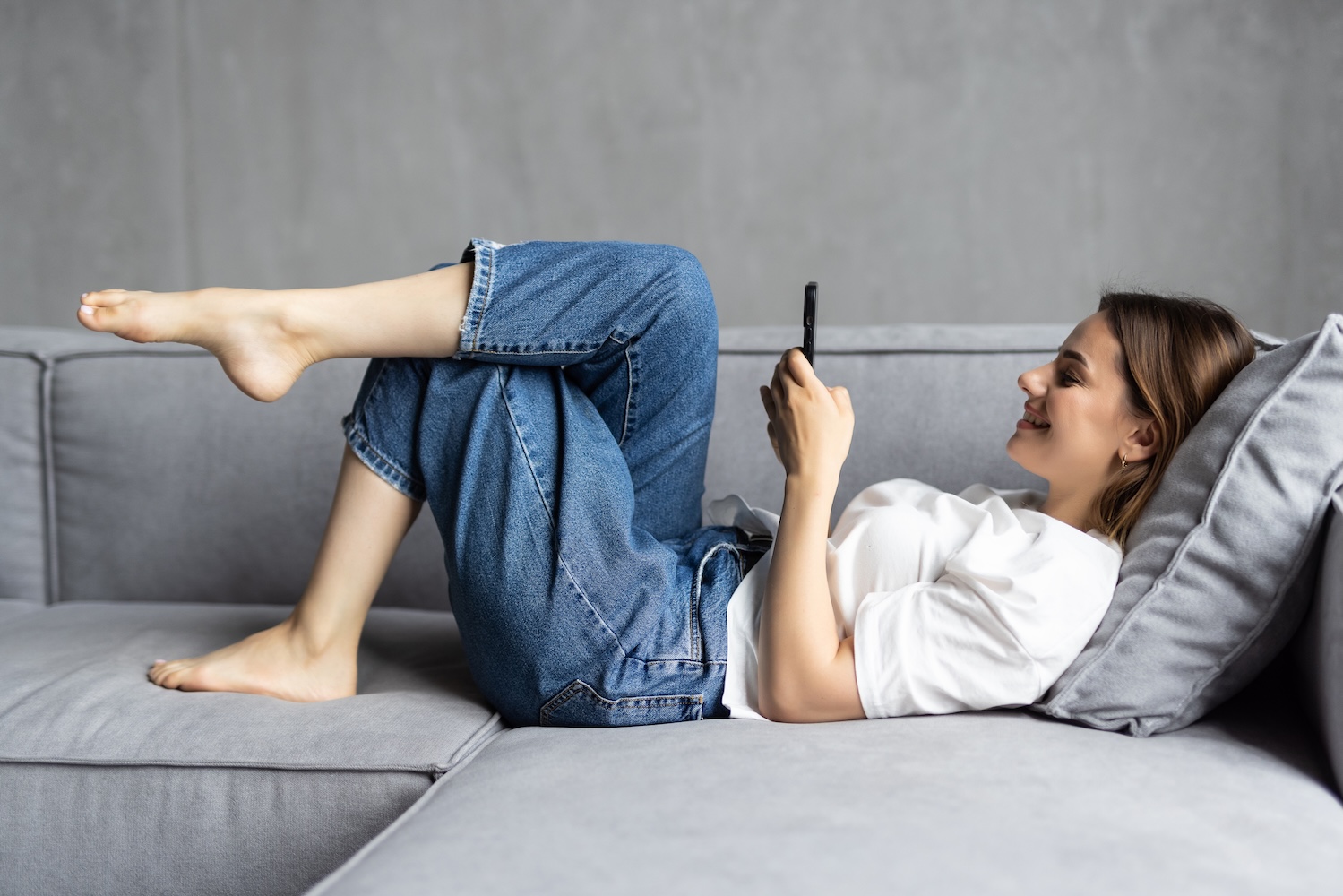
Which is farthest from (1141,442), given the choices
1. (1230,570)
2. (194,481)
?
(194,481)

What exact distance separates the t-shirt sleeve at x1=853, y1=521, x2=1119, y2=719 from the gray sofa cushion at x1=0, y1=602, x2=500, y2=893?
0.43m

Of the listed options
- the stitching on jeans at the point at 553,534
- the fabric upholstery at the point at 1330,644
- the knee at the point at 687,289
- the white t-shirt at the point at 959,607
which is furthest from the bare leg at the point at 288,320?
the fabric upholstery at the point at 1330,644

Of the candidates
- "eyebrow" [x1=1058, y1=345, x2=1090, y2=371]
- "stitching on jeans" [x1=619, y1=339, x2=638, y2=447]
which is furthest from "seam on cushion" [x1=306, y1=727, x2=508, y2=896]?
"eyebrow" [x1=1058, y1=345, x2=1090, y2=371]

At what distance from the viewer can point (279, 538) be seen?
1.59 metres

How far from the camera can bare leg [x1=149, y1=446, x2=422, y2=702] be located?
3.72 feet

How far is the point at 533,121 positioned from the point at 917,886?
83.9 inches

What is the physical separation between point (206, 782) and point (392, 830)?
295 mm

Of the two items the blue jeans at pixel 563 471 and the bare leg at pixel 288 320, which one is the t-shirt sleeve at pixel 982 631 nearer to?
the blue jeans at pixel 563 471

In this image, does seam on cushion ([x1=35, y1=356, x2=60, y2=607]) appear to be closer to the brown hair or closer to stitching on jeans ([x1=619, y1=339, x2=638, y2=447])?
stitching on jeans ([x1=619, y1=339, x2=638, y2=447])

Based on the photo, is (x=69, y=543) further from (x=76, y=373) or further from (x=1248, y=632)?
(x=1248, y=632)

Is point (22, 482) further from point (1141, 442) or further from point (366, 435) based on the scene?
point (1141, 442)

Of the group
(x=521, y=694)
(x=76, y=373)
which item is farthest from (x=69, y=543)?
(x=521, y=694)

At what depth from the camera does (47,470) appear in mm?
1634

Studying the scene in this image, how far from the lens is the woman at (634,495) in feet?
3.17
